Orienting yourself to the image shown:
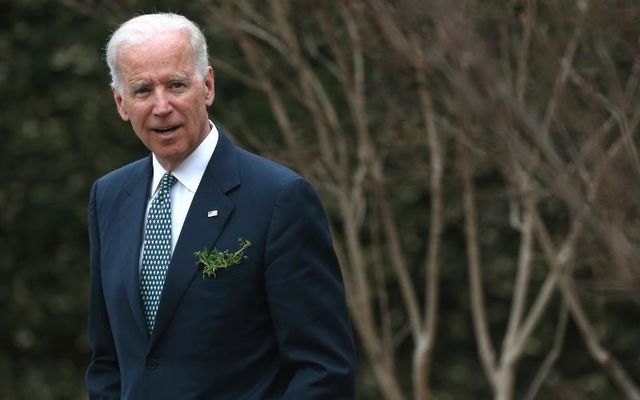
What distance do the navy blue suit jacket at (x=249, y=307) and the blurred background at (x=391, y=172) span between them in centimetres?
109

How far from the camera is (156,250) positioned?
3371 mm

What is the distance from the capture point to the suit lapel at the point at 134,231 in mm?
3340

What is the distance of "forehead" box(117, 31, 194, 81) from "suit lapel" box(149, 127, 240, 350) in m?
0.23

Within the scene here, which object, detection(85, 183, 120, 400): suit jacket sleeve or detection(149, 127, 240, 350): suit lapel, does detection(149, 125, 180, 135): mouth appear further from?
detection(85, 183, 120, 400): suit jacket sleeve

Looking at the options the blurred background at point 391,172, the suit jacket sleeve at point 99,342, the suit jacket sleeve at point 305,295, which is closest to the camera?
the suit jacket sleeve at point 305,295

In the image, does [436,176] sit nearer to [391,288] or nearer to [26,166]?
[391,288]

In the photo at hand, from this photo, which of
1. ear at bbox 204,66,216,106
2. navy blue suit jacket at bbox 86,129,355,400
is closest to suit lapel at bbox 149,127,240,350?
navy blue suit jacket at bbox 86,129,355,400

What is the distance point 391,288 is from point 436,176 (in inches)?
133

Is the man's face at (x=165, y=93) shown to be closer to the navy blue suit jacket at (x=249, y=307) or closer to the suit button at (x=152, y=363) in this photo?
the navy blue suit jacket at (x=249, y=307)

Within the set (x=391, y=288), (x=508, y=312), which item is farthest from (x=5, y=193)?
(x=508, y=312)

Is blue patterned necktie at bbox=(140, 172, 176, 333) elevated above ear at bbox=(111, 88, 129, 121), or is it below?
below

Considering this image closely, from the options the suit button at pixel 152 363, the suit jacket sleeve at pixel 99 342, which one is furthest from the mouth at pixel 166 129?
the suit button at pixel 152 363

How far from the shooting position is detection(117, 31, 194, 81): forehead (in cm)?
327

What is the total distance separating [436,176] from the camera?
6594 millimetres
